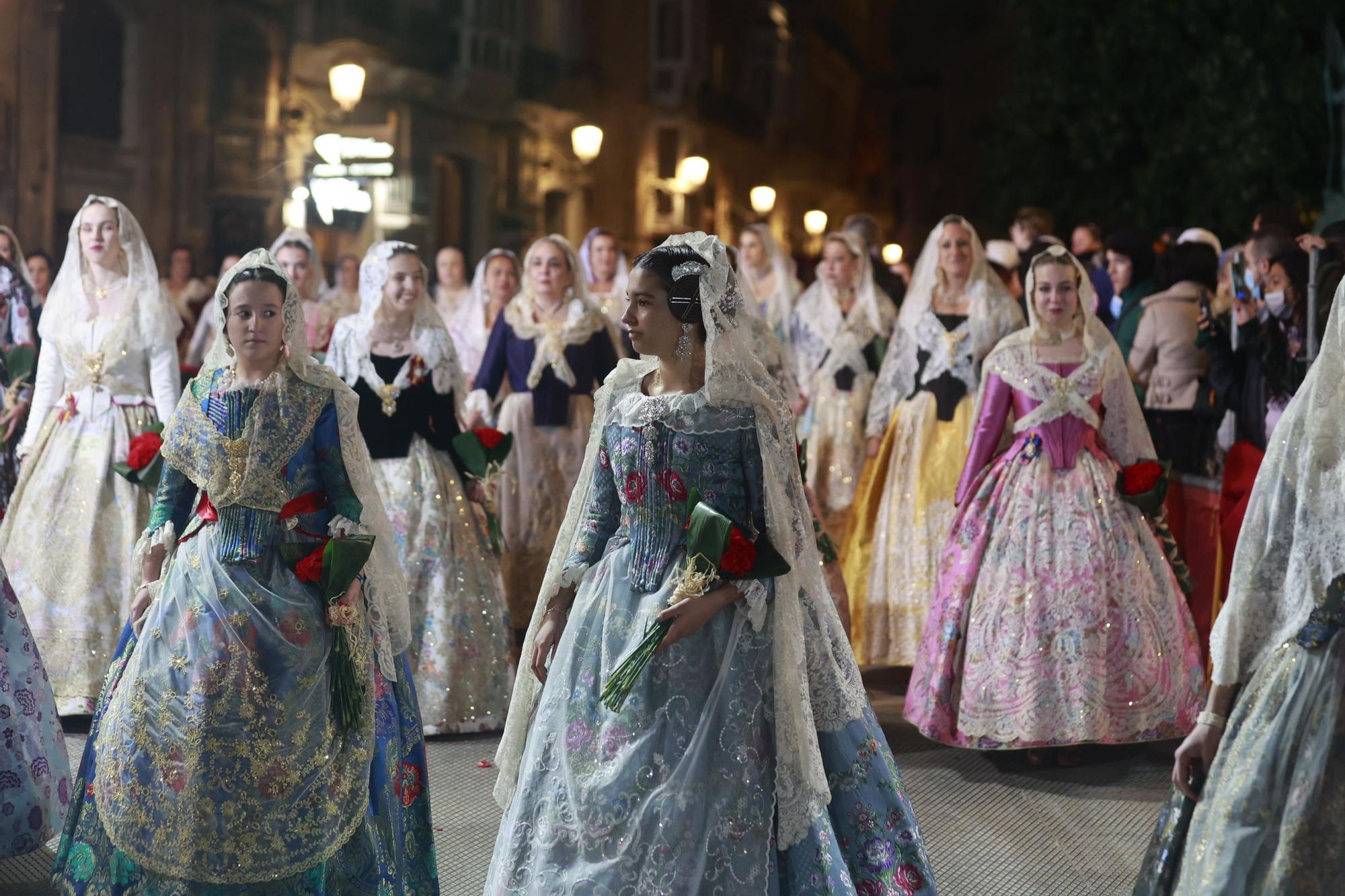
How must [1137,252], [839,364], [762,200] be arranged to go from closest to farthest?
1. [1137,252]
2. [839,364]
3. [762,200]

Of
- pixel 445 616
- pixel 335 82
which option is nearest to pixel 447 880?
pixel 445 616

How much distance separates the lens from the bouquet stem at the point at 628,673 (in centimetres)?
331

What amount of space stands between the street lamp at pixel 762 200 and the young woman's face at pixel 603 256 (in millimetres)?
7797

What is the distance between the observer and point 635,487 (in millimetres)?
3562

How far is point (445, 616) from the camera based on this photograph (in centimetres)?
617

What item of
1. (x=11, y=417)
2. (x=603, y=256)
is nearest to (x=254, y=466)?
(x=11, y=417)

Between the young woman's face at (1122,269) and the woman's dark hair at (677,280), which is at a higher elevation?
the young woman's face at (1122,269)

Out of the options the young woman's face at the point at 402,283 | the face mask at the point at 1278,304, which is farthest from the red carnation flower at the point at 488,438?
the face mask at the point at 1278,304

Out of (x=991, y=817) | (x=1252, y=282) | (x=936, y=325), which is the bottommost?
(x=991, y=817)

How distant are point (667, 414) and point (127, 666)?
1519 millimetres

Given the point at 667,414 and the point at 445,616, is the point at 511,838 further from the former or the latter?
the point at 445,616

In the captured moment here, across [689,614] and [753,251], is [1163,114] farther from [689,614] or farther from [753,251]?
[689,614]

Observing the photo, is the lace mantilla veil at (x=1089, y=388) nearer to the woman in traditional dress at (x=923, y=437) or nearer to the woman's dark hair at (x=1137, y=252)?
the woman in traditional dress at (x=923, y=437)

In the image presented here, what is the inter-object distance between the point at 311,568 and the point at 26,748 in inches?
42.9
